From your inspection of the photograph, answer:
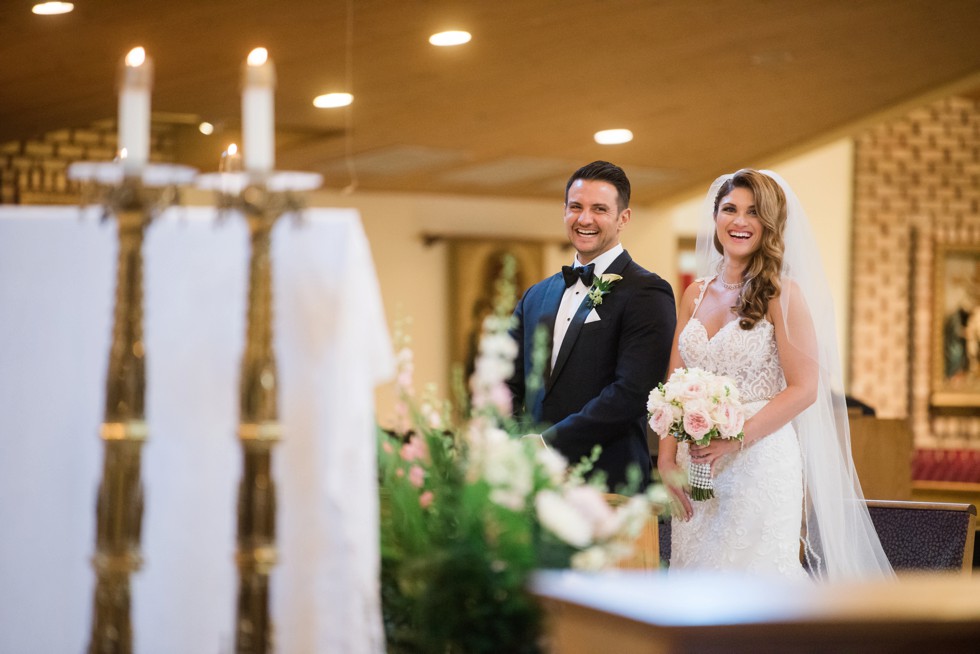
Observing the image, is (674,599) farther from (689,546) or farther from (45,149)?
(45,149)

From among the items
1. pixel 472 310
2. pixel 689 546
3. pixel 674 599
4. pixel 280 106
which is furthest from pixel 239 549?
pixel 472 310

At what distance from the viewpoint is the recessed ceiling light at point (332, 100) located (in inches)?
278

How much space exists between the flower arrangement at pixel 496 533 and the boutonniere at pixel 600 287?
152 centimetres

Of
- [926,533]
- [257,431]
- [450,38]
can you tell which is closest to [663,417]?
[926,533]

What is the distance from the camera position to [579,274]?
12.5ft

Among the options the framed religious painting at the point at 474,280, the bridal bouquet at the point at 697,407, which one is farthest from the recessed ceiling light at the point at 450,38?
the framed religious painting at the point at 474,280

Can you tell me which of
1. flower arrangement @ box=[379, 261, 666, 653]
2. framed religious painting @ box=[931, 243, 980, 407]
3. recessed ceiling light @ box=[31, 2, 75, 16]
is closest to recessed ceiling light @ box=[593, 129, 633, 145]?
recessed ceiling light @ box=[31, 2, 75, 16]

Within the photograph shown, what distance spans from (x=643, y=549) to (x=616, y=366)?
1.15 meters

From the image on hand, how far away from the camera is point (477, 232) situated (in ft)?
37.7

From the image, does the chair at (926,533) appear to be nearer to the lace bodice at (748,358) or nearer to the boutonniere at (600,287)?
the lace bodice at (748,358)

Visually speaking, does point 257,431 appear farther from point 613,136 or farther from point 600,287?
point 613,136

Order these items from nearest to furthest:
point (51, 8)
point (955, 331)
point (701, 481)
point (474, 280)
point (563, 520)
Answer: point (563, 520) < point (701, 481) < point (51, 8) < point (474, 280) < point (955, 331)

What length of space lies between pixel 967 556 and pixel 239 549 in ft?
10.0

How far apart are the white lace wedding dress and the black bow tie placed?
44 cm
